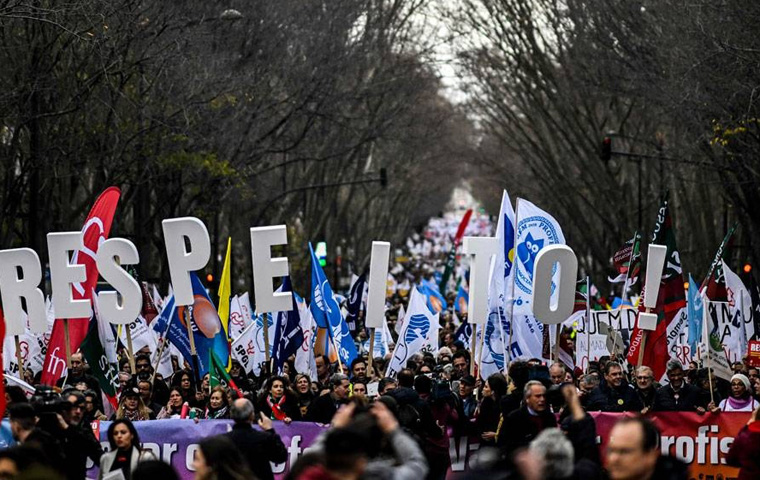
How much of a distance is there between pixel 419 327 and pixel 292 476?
44.2 ft

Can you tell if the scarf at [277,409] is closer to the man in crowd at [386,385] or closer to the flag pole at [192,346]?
the man in crowd at [386,385]

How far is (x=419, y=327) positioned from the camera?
845 inches

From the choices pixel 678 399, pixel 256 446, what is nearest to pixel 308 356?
pixel 678 399

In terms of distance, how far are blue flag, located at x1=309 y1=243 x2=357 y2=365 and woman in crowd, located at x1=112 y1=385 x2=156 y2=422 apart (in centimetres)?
396

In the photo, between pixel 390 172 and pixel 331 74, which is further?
pixel 390 172

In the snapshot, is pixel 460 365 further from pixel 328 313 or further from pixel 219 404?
pixel 219 404

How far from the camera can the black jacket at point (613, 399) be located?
1470 centimetres

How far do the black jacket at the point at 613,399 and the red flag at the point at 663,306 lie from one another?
2.68 m

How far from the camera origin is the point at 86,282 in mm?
17062

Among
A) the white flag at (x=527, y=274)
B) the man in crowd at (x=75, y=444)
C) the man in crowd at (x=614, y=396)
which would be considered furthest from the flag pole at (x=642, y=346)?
the man in crowd at (x=75, y=444)

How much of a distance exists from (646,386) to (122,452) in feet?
19.6

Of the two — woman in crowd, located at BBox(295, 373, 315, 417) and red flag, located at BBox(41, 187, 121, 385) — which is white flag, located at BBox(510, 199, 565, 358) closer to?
woman in crowd, located at BBox(295, 373, 315, 417)

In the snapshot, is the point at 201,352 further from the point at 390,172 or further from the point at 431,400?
the point at 390,172

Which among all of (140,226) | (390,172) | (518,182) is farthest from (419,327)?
(390,172)
